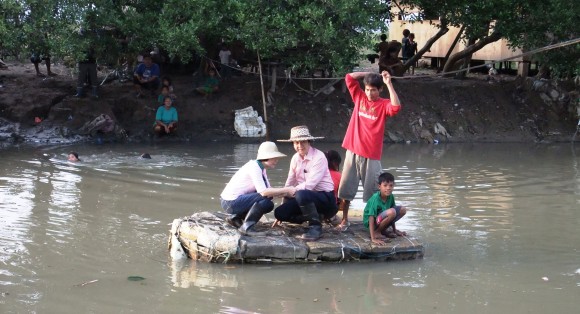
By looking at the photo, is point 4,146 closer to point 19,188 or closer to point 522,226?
point 19,188

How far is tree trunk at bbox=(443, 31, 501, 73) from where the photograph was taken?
18.0 m

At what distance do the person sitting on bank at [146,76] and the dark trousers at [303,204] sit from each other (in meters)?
9.54

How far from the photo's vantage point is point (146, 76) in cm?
1697

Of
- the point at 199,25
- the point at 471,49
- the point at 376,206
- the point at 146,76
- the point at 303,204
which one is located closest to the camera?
the point at 303,204

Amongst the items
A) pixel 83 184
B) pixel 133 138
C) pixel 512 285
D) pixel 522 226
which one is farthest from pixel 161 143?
pixel 512 285

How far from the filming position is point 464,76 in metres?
20.2

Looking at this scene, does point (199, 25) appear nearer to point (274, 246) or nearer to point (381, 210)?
point (381, 210)

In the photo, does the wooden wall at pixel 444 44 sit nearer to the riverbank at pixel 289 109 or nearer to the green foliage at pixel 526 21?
the riverbank at pixel 289 109

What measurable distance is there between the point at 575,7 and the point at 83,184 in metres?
9.90

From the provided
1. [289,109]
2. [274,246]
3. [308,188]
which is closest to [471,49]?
[289,109]

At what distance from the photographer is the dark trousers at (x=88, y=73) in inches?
653

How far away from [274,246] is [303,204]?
1.61ft

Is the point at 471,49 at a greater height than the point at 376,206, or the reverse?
the point at 471,49

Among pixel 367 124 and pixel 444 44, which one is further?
pixel 444 44
